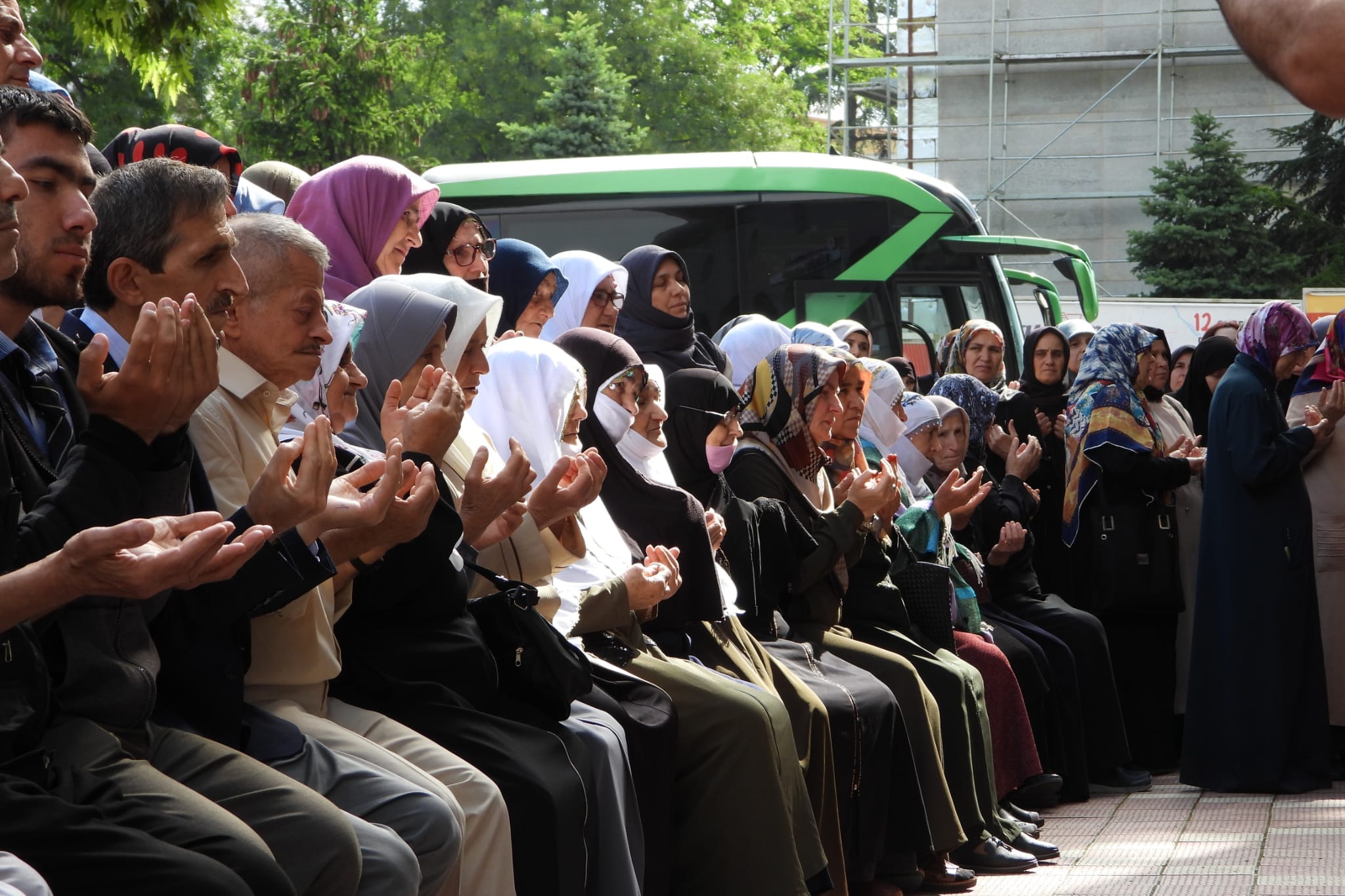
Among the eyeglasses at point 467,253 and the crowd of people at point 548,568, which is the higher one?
the eyeglasses at point 467,253

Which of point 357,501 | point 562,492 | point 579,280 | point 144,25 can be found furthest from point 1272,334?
point 144,25

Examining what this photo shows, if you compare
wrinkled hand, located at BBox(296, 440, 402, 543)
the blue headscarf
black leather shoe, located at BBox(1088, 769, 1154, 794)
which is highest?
the blue headscarf

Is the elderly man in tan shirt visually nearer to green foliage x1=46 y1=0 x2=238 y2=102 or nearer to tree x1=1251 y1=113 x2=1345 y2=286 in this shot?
green foliage x1=46 y1=0 x2=238 y2=102

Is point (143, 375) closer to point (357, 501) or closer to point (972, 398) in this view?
point (357, 501)

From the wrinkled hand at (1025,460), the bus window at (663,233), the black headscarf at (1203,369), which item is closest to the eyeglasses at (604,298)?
the wrinkled hand at (1025,460)

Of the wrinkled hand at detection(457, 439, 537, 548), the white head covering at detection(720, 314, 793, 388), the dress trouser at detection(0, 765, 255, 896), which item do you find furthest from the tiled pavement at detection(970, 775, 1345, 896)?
the dress trouser at detection(0, 765, 255, 896)

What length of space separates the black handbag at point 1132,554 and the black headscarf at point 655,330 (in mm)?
2134

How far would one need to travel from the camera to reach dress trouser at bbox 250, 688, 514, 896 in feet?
11.4

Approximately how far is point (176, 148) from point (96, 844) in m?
3.49

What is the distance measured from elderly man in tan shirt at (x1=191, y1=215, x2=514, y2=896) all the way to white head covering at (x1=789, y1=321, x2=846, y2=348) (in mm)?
4023

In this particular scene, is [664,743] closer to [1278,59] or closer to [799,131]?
[1278,59]

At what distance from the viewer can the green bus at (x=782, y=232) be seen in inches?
589

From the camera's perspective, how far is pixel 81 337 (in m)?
3.56

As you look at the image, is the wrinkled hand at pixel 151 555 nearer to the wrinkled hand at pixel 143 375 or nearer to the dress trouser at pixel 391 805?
the wrinkled hand at pixel 143 375
